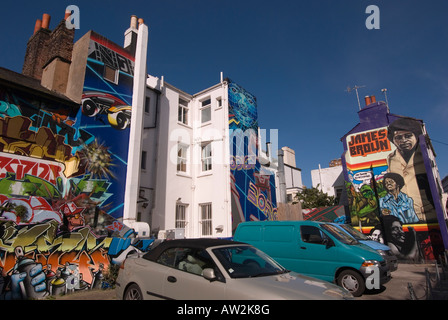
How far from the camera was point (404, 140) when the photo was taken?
1623cm

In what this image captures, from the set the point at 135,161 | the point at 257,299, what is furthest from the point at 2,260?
the point at 257,299

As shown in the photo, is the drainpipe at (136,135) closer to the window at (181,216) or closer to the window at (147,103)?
the window at (147,103)

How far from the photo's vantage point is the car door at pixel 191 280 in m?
4.04

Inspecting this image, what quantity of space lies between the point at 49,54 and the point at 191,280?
1264 cm

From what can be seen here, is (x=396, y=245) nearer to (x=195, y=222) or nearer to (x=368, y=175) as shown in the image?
(x=368, y=175)

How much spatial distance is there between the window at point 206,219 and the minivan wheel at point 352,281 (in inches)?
Answer: 351

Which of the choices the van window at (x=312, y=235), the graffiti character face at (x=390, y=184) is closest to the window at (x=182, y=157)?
the van window at (x=312, y=235)

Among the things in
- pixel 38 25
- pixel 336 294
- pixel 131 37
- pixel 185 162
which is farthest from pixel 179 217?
pixel 336 294

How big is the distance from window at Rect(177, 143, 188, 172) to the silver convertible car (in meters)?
10.6

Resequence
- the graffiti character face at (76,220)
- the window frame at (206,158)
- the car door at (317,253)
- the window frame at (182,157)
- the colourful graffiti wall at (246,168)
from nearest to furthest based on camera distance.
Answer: the car door at (317,253)
the graffiti character face at (76,220)
the colourful graffiti wall at (246,168)
the window frame at (182,157)
the window frame at (206,158)

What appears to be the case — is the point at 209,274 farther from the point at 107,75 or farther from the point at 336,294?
the point at 107,75

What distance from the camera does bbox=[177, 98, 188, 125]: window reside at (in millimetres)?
17203

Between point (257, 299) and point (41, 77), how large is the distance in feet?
44.0

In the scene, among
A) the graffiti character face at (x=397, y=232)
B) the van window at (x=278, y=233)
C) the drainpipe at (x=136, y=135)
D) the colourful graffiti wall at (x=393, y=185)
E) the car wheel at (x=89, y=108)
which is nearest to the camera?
the van window at (x=278, y=233)
